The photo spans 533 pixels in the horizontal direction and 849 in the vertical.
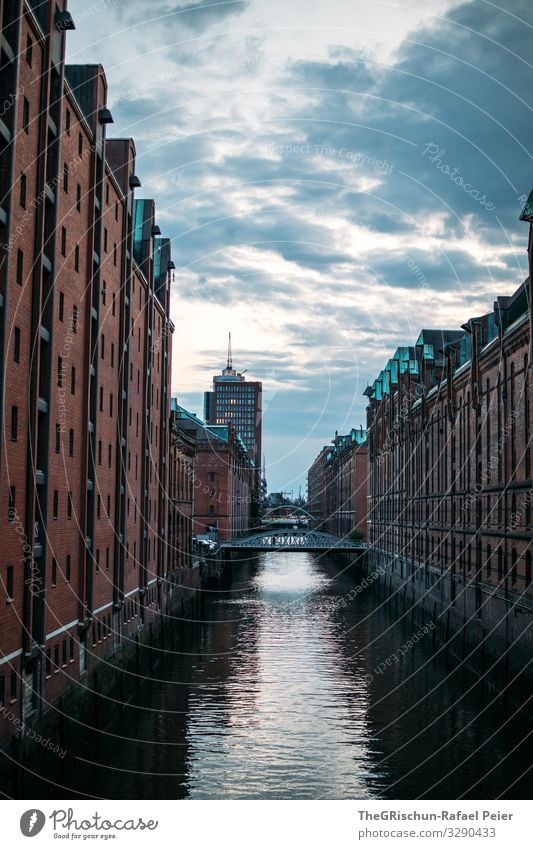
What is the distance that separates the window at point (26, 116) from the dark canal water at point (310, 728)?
52.0 feet

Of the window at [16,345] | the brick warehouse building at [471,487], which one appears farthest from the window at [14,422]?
the brick warehouse building at [471,487]

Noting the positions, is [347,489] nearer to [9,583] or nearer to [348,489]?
[348,489]

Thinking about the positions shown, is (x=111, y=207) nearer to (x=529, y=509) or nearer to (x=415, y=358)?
(x=529, y=509)

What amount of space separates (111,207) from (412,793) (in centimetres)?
2182

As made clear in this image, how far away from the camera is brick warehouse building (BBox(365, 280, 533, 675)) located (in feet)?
113

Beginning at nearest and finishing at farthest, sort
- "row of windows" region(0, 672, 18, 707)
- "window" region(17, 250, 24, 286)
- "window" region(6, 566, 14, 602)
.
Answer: "row of windows" region(0, 672, 18, 707), "window" region(6, 566, 14, 602), "window" region(17, 250, 24, 286)

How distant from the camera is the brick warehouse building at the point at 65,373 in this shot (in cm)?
2078

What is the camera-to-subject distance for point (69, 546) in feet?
89.0

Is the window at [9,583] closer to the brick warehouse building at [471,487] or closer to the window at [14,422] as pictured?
the window at [14,422]

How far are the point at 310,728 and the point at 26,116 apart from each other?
783 inches

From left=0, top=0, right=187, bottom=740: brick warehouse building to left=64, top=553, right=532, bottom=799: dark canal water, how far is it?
295 cm

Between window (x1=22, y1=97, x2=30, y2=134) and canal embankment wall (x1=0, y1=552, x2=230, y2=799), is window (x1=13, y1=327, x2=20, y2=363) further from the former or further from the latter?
canal embankment wall (x1=0, y1=552, x2=230, y2=799)

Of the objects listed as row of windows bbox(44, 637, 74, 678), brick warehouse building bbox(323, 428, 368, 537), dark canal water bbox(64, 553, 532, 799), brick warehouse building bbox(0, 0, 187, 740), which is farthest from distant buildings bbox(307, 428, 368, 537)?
row of windows bbox(44, 637, 74, 678)

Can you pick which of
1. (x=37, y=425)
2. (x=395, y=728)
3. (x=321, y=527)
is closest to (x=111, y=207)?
(x=37, y=425)
